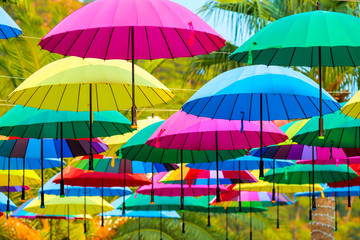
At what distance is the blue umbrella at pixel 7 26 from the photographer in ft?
21.9

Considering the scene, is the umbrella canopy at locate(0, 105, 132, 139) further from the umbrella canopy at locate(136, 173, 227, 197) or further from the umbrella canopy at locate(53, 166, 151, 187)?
the umbrella canopy at locate(136, 173, 227, 197)

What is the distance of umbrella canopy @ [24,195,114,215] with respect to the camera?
15.6m

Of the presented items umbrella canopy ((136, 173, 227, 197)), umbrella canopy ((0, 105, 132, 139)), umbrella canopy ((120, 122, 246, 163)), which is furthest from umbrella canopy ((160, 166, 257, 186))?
umbrella canopy ((0, 105, 132, 139))

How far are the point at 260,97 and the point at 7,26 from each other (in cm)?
356

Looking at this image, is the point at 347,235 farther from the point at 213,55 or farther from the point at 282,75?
the point at 282,75

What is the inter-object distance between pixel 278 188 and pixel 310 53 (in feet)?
24.6

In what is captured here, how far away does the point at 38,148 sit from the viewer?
11.8 m

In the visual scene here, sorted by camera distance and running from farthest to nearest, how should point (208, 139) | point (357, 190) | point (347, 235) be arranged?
point (347, 235) < point (357, 190) < point (208, 139)

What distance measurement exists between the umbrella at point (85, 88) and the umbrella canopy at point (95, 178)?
352cm

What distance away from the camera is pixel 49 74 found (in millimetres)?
8578

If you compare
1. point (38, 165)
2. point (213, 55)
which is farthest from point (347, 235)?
point (38, 165)

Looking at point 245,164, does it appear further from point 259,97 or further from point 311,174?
point 259,97

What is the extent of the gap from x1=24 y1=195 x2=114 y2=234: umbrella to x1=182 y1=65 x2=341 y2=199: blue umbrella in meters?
6.78

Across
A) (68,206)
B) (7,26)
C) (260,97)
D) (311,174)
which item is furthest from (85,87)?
(68,206)
